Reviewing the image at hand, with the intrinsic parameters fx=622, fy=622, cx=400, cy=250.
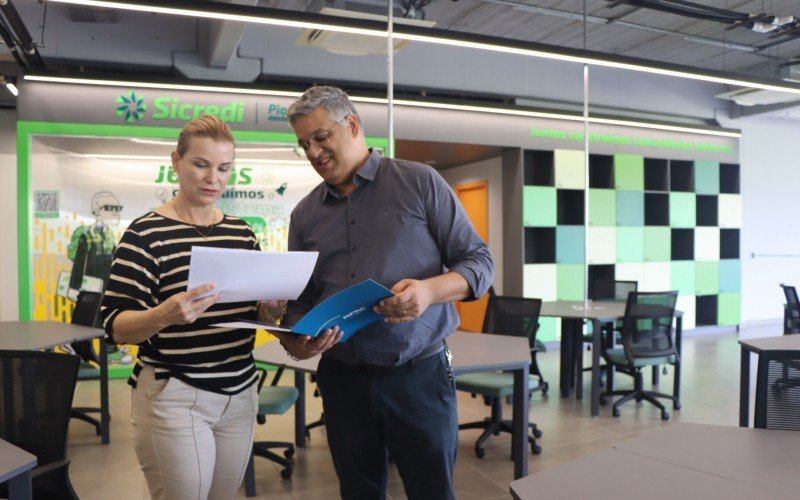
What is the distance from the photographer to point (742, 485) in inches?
60.4

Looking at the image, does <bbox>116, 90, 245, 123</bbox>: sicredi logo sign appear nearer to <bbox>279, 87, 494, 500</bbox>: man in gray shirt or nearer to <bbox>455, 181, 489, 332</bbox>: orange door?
<bbox>455, 181, 489, 332</bbox>: orange door

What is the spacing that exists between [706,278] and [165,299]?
A: 9.45 m

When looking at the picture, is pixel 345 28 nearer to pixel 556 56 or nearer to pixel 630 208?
pixel 556 56

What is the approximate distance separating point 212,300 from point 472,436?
362 cm

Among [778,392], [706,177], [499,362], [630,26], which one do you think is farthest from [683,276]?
[778,392]

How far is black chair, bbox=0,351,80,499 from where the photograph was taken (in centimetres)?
224

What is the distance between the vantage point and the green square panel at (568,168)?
8.34 m

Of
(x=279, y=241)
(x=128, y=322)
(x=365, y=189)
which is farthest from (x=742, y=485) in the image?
(x=279, y=241)

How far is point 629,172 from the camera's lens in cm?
884

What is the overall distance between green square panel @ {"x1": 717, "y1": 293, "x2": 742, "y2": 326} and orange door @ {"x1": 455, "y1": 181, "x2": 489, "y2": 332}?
3.64 m

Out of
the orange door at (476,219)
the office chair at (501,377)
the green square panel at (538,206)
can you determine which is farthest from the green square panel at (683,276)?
the office chair at (501,377)

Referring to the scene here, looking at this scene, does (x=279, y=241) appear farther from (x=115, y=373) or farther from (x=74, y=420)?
(x=74, y=420)

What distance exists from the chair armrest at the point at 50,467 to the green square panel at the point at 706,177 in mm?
9278

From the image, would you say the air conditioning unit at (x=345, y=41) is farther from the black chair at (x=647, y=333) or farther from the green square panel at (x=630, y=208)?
the green square panel at (x=630, y=208)
